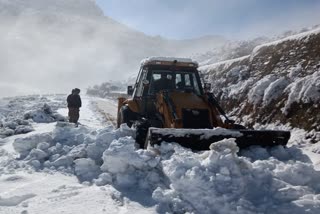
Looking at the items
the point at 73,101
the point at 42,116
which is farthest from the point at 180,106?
the point at 42,116

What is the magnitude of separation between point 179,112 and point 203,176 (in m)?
3.30

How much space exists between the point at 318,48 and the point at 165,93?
813cm

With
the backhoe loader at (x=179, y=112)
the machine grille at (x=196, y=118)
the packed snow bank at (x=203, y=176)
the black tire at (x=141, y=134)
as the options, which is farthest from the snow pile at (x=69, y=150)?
the machine grille at (x=196, y=118)

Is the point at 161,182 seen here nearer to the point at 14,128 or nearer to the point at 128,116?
the point at 128,116

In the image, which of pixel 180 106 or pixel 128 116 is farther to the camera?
pixel 128 116

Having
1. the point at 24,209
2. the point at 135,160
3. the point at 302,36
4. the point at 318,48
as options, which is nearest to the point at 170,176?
the point at 135,160

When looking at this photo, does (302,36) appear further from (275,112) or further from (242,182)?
(242,182)

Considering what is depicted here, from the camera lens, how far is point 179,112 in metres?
8.45

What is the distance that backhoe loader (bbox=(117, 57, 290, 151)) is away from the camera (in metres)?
6.98

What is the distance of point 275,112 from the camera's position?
13430mm

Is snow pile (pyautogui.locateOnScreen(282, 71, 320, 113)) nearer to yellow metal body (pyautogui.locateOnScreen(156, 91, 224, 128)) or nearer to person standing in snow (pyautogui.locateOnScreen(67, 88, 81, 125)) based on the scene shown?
yellow metal body (pyautogui.locateOnScreen(156, 91, 224, 128))

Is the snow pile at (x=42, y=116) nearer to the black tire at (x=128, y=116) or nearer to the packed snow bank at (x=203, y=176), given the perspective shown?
the black tire at (x=128, y=116)

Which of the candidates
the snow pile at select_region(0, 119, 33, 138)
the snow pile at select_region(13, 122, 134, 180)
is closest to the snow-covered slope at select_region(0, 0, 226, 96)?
the snow pile at select_region(0, 119, 33, 138)

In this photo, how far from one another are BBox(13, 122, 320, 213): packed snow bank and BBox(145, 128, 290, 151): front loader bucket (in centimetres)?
17
